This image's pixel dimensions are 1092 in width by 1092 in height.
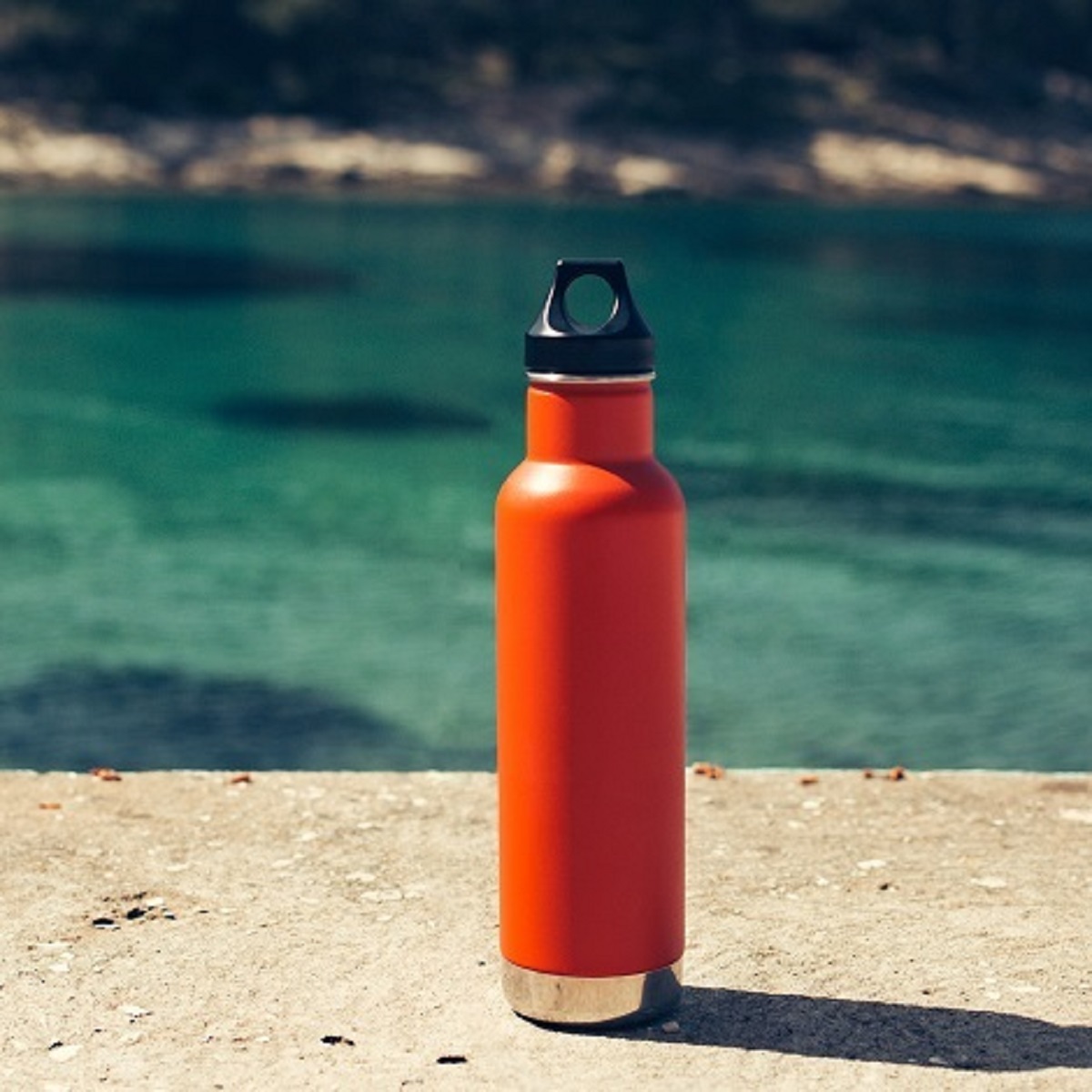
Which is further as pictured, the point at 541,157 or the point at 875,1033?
the point at 541,157

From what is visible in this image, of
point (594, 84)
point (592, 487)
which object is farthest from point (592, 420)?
point (594, 84)

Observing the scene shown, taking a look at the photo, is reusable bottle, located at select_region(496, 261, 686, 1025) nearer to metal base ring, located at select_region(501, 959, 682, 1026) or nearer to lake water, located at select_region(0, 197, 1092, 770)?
metal base ring, located at select_region(501, 959, 682, 1026)

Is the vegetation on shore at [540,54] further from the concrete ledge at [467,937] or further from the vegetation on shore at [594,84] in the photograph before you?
the concrete ledge at [467,937]

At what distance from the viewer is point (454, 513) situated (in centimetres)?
1806

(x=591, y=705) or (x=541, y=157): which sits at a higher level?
(x=541, y=157)

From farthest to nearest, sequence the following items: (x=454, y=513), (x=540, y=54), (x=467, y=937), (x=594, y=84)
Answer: (x=540, y=54), (x=594, y=84), (x=454, y=513), (x=467, y=937)

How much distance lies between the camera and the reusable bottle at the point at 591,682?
4.70 meters

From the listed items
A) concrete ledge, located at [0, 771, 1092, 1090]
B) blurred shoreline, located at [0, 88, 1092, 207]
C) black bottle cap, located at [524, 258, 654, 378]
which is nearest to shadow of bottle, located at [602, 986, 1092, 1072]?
concrete ledge, located at [0, 771, 1092, 1090]

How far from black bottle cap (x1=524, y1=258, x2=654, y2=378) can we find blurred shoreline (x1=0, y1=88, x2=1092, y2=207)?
60.9 m

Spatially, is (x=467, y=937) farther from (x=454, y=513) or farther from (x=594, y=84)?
(x=594, y=84)

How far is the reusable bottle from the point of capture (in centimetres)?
470

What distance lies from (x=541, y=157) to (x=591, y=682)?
64523 mm

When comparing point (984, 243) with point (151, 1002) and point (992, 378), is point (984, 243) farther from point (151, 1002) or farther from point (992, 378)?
point (151, 1002)

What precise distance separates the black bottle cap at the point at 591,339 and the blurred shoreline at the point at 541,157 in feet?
200
